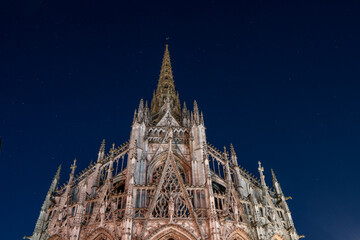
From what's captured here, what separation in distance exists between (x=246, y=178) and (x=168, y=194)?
10.2 m

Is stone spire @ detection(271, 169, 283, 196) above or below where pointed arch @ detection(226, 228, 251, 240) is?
above

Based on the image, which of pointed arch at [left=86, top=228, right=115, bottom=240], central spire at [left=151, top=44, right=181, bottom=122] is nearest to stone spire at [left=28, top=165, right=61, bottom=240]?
pointed arch at [left=86, top=228, right=115, bottom=240]

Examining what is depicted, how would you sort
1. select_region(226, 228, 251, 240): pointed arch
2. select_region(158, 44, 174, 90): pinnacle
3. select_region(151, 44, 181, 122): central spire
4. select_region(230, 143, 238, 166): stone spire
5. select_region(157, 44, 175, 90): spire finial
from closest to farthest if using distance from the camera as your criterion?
select_region(226, 228, 251, 240): pointed arch → select_region(230, 143, 238, 166): stone spire → select_region(151, 44, 181, 122): central spire → select_region(157, 44, 175, 90): spire finial → select_region(158, 44, 174, 90): pinnacle

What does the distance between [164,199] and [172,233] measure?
265 cm

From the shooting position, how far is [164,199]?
23641 mm

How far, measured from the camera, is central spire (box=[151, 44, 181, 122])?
1513 inches

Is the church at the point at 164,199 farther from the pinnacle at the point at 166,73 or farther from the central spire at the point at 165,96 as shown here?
the pinnacle at the point at 166,73

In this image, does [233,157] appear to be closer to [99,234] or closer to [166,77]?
[99,234]

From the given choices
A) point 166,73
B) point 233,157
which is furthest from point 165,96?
point 233,157

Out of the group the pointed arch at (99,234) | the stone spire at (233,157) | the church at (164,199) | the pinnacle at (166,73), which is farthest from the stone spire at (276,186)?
the pinnacle at (166,73)

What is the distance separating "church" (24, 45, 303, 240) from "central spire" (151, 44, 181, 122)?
5466 mm

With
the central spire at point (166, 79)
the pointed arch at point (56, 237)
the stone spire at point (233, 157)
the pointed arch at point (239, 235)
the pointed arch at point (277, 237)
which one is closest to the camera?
the pointed arch at point (239, 235)

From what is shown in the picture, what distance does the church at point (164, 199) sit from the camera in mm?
22234

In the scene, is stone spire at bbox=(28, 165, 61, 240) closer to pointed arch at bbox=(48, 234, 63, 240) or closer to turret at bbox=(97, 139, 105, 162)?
pointed arch at bbox=(48, 234, 63, 240)
